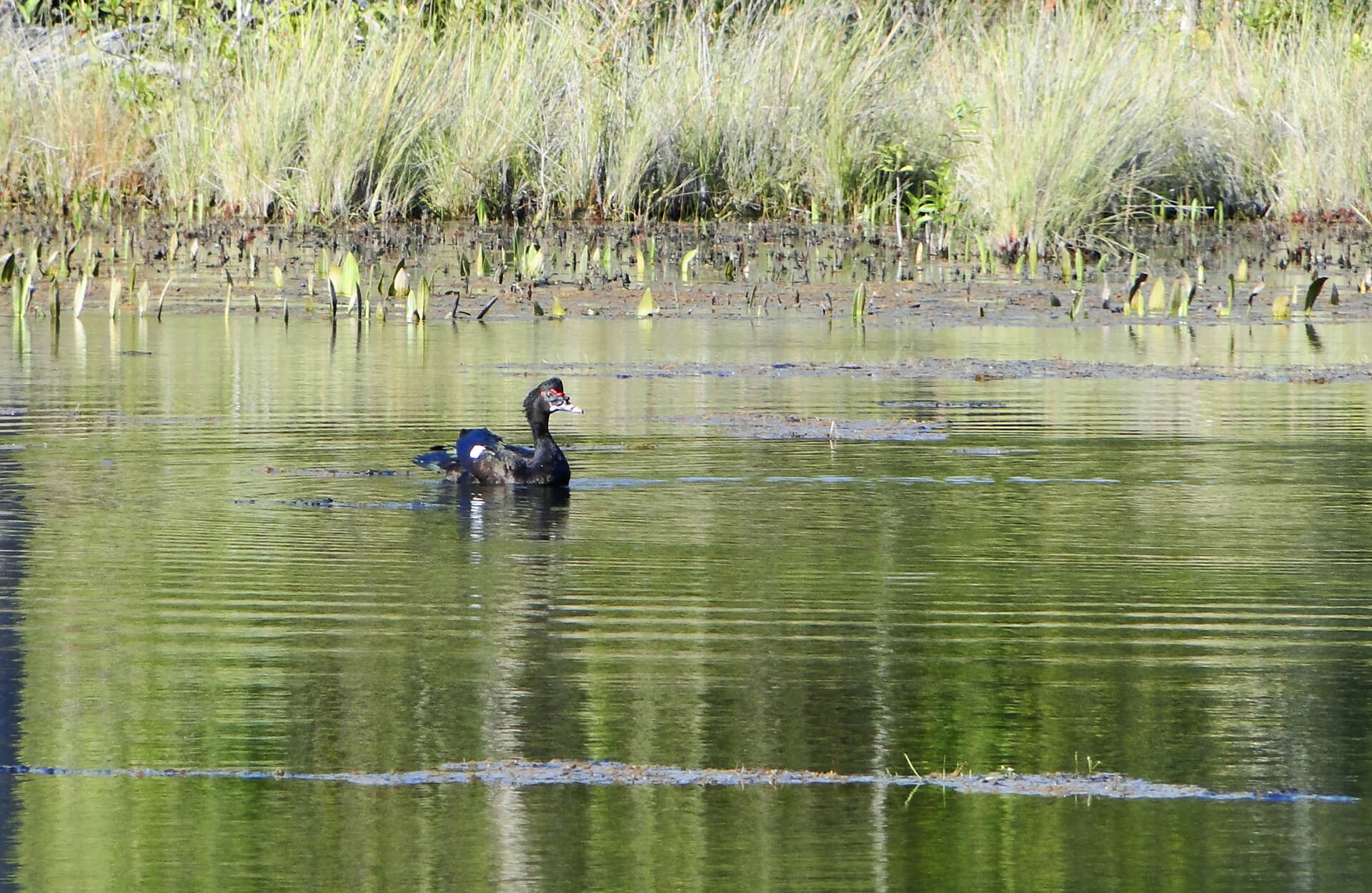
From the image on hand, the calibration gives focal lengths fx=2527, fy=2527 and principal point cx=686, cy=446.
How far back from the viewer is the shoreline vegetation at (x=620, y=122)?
72.3ft

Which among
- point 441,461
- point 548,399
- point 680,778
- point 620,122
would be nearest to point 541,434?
point 548,399

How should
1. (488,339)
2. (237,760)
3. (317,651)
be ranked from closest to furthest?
(237,760) → (317,651) → (488,339)

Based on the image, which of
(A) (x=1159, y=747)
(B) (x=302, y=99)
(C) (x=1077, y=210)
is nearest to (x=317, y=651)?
(A) (x=1159, y=747)

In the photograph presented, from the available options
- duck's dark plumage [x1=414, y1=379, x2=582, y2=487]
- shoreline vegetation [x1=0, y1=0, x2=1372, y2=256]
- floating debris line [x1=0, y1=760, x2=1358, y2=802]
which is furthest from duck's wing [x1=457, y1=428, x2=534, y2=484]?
shoreline vegetation [x1=0, y1=0, x2=1372, y2=256]

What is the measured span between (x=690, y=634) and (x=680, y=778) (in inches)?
52.9

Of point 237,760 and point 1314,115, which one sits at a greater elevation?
point 1314,115

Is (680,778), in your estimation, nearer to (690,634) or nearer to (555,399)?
(690,634)

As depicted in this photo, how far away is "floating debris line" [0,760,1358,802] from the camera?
15.2 ft

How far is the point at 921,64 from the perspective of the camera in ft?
80.1

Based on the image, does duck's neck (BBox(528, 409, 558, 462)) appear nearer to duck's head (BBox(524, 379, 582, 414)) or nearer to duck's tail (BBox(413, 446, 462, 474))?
duck's head (BBox(524, 379, 582, 414))

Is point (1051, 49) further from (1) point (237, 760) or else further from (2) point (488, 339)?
(1) point (237, 760)

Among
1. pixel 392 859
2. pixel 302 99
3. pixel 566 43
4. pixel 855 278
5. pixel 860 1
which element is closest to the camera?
pixel 392 859

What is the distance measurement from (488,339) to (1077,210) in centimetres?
689

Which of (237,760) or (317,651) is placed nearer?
(237,760)
